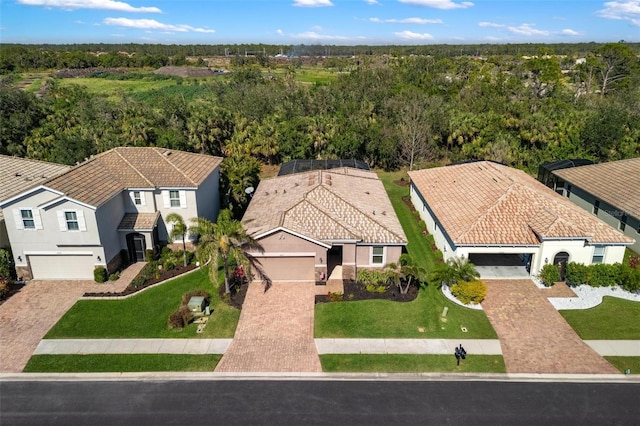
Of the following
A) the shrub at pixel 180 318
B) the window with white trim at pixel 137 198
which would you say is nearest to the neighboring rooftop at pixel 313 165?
the window with white trim at pixel 137 198

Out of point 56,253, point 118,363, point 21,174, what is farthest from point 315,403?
point 21,174

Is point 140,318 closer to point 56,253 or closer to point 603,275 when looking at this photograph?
point 56,253

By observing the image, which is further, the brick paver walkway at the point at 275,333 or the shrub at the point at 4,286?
the shrub at the point at 4,286

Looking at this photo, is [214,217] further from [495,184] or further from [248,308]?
[495,184]

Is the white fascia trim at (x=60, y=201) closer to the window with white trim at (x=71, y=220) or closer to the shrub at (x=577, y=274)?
the window with white trim at (x=71, y=220)

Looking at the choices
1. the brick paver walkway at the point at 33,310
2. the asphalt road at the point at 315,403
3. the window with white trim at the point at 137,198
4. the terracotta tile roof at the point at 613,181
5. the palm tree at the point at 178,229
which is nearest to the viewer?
the asphalt road at the point at 315,403

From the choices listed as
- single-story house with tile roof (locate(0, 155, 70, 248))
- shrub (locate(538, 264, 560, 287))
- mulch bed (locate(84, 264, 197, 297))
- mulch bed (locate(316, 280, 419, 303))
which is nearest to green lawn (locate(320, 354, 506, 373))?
mulch bed (locate(316, 280, 419, 303))

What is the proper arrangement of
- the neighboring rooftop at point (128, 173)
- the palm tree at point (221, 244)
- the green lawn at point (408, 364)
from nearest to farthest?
1. the green lawn at point (408, 364)
2. the palm tree at point (221, 244)
3. the neighboring rooftop at point (128, 173)
